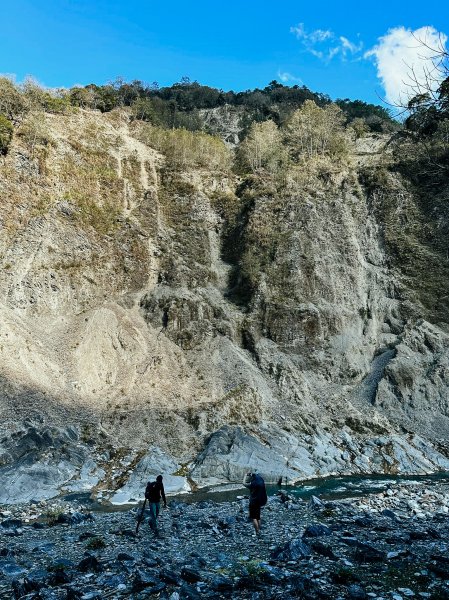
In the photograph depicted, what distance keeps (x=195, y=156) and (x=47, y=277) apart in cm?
3652

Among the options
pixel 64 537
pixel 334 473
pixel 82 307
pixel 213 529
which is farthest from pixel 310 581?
pixel 82 307

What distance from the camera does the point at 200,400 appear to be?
40812mm

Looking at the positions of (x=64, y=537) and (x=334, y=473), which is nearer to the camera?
(x=64, y=537)

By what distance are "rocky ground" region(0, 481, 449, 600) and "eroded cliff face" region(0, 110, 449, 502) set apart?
1008 cm

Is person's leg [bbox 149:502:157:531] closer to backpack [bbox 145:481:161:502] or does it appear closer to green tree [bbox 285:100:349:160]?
backpack [bbox 145:481:161:502]

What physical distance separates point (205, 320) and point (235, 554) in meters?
38.0

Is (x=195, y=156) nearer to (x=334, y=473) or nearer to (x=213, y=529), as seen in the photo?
(x=334, y=473)

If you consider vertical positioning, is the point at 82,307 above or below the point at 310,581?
above

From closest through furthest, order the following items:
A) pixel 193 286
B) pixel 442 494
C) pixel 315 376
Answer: pixel 442 494 → pixel 315 376 → pixel 193 286

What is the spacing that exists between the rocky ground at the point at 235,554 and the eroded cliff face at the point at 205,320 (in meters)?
10.1

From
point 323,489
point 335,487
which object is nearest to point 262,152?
point 335,487

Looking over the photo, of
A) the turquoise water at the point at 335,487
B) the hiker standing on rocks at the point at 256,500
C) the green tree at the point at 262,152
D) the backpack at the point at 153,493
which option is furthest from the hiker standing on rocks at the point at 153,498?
the green tree at the point at 262,152

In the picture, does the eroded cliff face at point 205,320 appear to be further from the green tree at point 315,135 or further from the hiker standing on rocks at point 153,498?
the hiker standing on rocks at point 153,498

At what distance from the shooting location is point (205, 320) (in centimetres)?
5053
